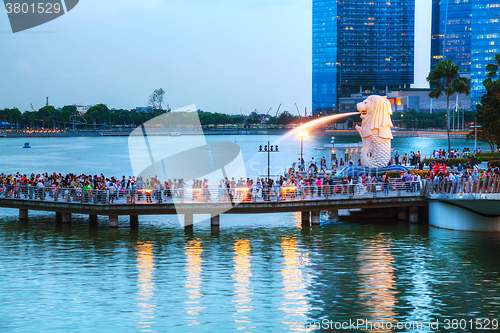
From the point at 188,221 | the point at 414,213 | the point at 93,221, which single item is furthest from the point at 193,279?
the point at 414,213

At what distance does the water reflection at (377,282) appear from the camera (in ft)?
71.4

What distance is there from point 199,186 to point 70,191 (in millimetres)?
8450

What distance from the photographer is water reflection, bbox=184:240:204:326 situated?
72.2ft

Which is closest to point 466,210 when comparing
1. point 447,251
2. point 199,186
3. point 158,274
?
point 447,251

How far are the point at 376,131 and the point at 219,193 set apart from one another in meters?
14.3

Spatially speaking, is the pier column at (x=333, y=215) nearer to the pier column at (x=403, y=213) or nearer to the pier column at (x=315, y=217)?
the pier column at (x=315, y=217)

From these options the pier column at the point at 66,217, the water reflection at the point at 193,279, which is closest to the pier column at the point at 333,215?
the water reflection at the point at 193,279

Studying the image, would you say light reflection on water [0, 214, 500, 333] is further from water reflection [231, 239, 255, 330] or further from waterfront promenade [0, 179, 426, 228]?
waterfront promenade [0, 179, 426, 228]

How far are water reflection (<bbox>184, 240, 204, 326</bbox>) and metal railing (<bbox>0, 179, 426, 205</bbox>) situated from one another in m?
3.34

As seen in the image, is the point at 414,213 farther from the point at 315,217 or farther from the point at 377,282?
the point at 377,282

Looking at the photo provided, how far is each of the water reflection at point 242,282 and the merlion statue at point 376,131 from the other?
13.9m

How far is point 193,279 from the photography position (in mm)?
26547

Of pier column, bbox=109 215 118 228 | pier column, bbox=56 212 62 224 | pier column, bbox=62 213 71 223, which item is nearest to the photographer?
pier column, bbox=109 215 118 228

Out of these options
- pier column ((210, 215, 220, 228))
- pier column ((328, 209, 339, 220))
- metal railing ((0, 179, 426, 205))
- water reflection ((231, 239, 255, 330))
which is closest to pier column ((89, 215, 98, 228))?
metal railing ((0, 179, 426, 205))
